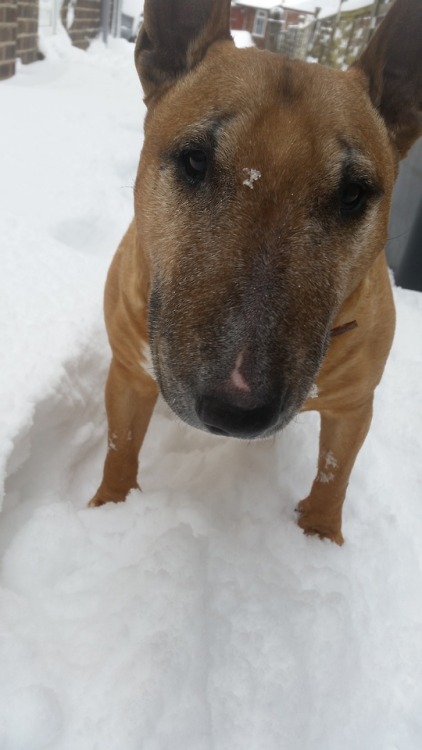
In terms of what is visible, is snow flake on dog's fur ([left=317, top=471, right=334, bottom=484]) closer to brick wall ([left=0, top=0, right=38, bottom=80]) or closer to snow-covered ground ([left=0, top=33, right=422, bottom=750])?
snow-covered ground ([left=0, top=33, right=422, bottom=750])

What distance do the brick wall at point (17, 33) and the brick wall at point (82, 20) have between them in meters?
2.00

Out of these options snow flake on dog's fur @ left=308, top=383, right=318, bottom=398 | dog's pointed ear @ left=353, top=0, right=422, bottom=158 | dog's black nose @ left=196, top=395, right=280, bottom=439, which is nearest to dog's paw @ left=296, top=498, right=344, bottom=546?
snow flake on dog's fur @ left=308, top=383, right=318, bottom=398

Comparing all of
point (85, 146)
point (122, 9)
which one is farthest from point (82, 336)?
point (122, 9)

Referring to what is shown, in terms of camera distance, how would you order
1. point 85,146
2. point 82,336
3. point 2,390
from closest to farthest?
point 2,390 → point 82,336 → point 85,146

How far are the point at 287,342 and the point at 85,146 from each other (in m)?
3.87

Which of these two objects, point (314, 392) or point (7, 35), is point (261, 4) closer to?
point (7, 35)

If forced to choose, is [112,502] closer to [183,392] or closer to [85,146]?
[183,392]

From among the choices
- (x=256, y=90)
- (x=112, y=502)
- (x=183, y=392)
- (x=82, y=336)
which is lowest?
(x=112, y=502)

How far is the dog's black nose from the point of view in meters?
1.13

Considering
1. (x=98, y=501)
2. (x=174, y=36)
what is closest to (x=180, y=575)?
(x=98, y=501)

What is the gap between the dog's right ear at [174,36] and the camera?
1674 mm

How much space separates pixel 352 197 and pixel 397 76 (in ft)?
1.77

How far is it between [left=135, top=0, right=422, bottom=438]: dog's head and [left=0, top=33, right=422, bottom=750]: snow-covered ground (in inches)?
24.7

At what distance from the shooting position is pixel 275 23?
42.9 ft
